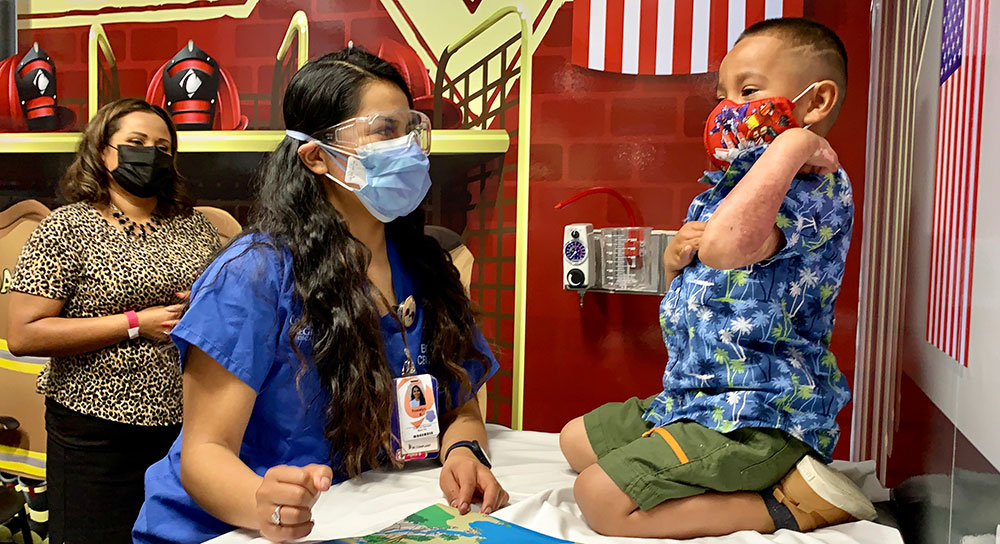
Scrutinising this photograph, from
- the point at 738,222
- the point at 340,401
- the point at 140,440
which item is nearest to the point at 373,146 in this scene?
the point at 340,401

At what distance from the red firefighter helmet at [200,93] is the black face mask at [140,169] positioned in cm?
34

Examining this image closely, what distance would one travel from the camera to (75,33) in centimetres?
296

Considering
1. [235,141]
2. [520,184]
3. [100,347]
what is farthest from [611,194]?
[100,347]

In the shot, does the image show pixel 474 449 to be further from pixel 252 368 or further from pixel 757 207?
pixel 757 207

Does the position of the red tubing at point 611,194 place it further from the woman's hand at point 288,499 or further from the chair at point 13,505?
the chair at point 13,505

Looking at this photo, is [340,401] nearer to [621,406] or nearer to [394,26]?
[621,406]

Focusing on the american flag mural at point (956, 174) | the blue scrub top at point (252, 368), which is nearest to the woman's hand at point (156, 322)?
the blue scrub top at point (252, 368)

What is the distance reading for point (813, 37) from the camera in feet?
5.23

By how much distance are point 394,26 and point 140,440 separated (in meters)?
1.62

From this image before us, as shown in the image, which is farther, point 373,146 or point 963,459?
point 373,146

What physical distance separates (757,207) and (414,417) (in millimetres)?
869

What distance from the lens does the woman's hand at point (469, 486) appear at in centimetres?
147

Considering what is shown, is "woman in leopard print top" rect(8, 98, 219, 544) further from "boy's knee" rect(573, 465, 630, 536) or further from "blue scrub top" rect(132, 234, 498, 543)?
"boy's knee" rect(573, 465, 630, 536)

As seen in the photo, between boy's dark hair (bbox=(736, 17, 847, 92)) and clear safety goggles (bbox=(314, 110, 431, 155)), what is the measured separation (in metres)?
0.80
